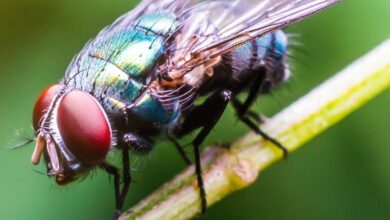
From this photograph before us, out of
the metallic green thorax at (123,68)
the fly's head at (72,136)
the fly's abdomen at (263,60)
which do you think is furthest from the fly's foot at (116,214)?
the fly's abdomen at (263,60)

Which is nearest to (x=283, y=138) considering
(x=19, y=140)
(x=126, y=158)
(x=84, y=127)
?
(x=126, y=158)

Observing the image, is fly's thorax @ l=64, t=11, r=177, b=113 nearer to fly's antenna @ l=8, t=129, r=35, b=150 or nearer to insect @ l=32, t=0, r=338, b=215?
insect @ l=32, t=0, r=338, b=215

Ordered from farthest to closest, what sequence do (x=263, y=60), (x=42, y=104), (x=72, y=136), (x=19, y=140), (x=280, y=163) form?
(x=280, y=163) < (x=263, y=60) < (x=19, y=140) < (x=42, y=104) < (x=72, y=136)

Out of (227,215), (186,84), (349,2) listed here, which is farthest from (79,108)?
(349,2)

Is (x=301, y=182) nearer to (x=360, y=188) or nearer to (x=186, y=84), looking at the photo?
(x=360, y=188)

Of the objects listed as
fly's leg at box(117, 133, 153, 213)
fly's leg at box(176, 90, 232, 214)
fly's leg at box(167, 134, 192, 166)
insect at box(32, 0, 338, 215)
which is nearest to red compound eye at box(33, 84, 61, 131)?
insect at box(32, 0, 338, 215)

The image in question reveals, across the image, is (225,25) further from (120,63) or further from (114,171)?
(114,171)
